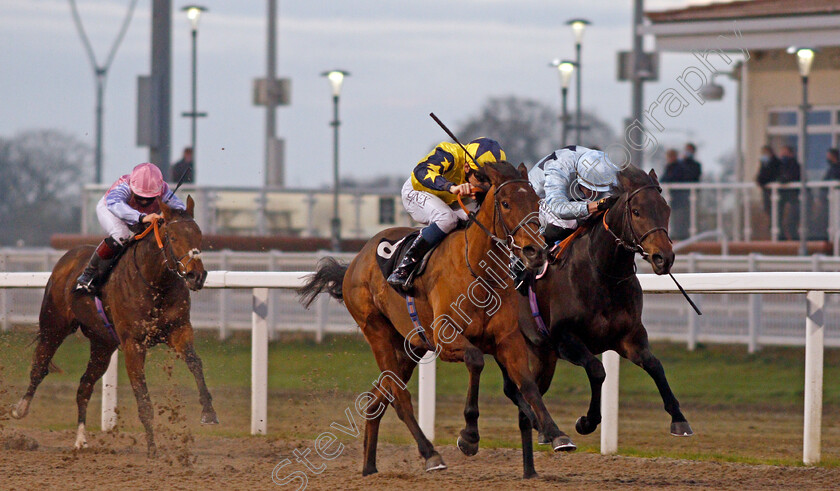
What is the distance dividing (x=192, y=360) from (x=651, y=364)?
2.54 metres

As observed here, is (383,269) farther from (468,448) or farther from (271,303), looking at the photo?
(271,303)

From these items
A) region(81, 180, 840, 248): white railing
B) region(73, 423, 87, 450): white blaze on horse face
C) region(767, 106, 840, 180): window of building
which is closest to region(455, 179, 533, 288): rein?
region(73, 423, 87, 450): white blaze on horse face

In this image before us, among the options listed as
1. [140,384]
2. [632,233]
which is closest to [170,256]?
[140,384]

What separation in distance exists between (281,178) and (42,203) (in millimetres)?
13019

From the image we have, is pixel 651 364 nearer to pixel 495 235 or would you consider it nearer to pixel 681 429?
pixel 681 429

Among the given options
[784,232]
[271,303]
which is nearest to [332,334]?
[271,303]

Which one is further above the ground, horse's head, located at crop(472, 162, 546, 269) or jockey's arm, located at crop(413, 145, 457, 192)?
jockey's arm, located at crop(413, 145, 457, 192)

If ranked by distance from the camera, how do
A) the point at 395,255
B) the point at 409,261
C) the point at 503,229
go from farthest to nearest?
the point at 395,255 → the point at 409,261 → the point at 503,229

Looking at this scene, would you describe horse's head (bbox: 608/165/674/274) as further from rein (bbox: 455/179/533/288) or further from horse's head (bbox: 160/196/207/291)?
horse's head (bbox: 160/196/207/291)

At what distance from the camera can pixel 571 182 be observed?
570 centimetres

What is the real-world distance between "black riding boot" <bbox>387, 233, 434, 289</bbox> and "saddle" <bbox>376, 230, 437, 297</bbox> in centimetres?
2

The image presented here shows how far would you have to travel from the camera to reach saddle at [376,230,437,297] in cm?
561

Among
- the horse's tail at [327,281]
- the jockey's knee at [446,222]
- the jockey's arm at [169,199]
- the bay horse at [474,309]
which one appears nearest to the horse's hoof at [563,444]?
the bay horse at [474,309]

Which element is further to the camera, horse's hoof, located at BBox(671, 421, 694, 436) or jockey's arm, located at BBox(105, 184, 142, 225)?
jockey's arm, located at BBox(105, 184, 142, 225)
